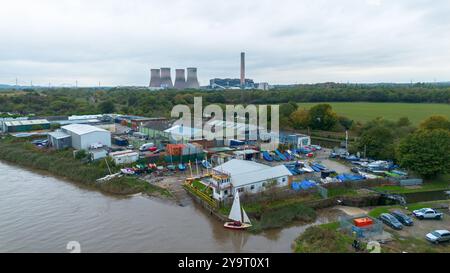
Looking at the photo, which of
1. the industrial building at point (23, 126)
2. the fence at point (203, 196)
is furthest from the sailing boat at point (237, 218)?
the industrial building at point (23, 126)

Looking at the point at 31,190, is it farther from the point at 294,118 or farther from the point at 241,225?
the point at 294,118

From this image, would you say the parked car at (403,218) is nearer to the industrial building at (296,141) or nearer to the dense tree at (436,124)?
the industrial building at (296,141)

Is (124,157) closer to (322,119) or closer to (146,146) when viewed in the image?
(146,146)

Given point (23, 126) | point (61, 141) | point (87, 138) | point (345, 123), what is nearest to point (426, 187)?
point (345, 123)

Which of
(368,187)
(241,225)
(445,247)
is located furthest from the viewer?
(368,187)

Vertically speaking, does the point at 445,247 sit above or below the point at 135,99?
below
